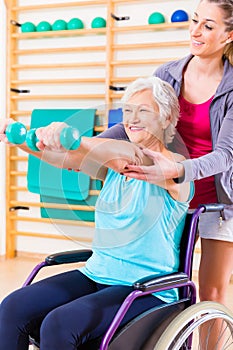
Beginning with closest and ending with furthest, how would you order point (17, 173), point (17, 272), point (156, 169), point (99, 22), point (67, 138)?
point (67, 138) → point (156, 169) → point (17, 272) → point (99, 22) → point (17, 173)

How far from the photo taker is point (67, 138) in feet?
4.35

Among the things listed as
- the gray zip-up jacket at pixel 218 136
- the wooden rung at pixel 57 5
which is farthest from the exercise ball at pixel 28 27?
the gray zip-up jacket at pixel 218 136

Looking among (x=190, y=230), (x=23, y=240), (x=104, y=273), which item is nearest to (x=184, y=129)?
(x=190, y=230)

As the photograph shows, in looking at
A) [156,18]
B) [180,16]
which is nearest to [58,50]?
[156,18]

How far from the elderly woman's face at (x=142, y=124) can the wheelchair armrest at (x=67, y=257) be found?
49 centimetres

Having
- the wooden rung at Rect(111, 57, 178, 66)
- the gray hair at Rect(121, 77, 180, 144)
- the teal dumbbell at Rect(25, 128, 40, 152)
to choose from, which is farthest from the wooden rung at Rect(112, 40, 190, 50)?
the teal dumbbell at Rect(25, 128, 40, 152)

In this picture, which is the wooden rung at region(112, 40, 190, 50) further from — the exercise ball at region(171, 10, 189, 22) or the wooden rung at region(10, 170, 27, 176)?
the wooden rung at region(10, 170, 27, 176)

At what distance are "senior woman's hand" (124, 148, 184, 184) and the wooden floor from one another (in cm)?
194

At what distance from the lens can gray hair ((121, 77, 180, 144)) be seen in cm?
164

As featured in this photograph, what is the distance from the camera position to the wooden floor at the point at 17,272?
3535 mm

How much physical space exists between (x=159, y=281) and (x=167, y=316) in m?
0.13

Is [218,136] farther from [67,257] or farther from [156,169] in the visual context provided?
[67,257]

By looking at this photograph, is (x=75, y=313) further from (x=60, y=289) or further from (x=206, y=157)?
(x=206, y=157)

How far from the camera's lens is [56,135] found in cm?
135
